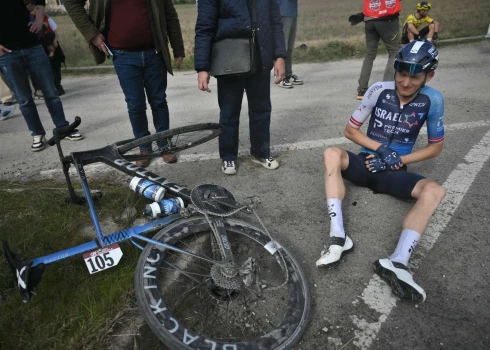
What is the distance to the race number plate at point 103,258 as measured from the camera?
215 cm

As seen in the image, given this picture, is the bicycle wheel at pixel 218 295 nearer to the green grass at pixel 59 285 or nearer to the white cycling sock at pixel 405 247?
the green grass at pixel 59 285

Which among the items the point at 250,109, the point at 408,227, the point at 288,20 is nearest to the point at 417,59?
the point at 408,227

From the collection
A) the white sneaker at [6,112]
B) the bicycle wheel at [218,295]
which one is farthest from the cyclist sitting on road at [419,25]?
the white sneaker at [6,112]

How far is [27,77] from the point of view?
4336mm

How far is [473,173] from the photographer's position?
3.67 meters

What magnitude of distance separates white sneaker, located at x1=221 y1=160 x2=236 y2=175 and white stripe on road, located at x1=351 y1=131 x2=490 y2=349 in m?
1.86

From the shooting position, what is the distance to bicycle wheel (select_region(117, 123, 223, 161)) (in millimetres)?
2645

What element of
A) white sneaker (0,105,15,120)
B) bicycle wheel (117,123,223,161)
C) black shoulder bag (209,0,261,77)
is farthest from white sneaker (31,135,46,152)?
black shoulder bag (209,0,261,77)

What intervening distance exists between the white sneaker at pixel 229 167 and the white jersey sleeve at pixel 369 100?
131 cm

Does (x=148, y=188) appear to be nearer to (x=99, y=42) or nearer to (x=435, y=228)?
(x=99, y=42)

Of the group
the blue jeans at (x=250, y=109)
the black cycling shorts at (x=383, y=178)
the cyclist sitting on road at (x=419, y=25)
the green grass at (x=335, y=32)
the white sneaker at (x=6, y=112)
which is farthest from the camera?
the green grass at (x=335, y=32)

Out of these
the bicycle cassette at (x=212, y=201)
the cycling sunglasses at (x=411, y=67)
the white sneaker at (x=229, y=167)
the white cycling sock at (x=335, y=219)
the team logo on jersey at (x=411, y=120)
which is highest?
the cycling sunglasses at (x=411, y=67)

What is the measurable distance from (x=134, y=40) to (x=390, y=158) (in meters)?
2.74

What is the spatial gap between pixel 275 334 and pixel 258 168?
2.21 meters
